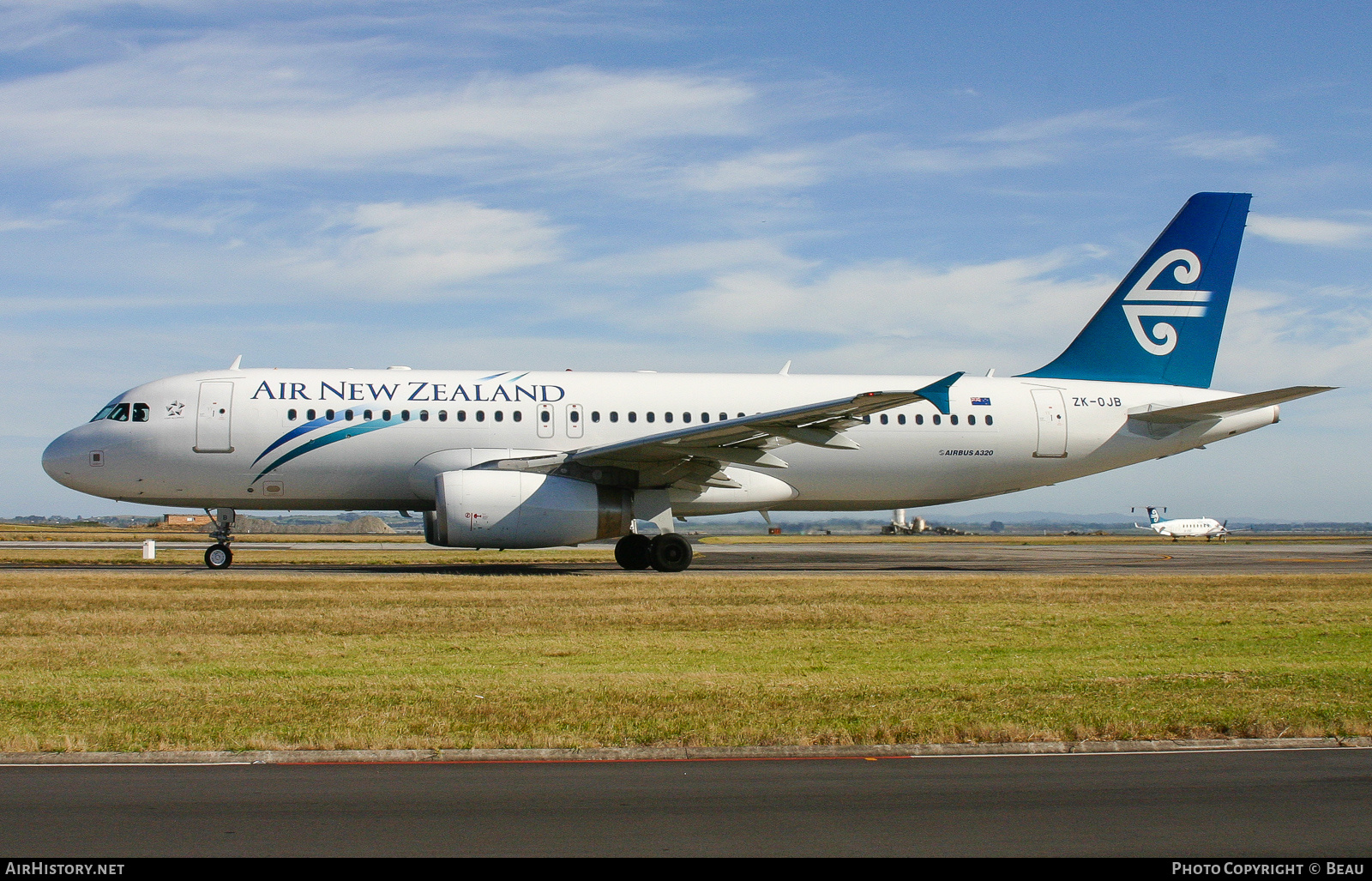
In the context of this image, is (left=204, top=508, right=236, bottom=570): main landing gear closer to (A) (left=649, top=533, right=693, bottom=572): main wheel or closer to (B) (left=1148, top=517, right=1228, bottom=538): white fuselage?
(A) (left=649, top=533, right=693, bottom=572): main wheel

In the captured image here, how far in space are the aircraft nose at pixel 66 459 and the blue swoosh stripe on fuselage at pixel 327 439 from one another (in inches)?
149

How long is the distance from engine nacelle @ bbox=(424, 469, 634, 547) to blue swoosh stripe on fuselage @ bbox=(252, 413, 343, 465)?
304cm

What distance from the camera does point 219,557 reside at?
82.3ft

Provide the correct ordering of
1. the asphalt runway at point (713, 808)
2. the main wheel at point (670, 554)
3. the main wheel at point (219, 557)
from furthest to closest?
the main wheel at point (670, 554) < the main wheel at point (219, 557) < the asphalt runway at point (713, 808)

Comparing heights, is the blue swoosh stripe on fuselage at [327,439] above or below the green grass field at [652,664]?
above

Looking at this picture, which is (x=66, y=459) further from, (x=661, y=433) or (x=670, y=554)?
(x=670, y=554)

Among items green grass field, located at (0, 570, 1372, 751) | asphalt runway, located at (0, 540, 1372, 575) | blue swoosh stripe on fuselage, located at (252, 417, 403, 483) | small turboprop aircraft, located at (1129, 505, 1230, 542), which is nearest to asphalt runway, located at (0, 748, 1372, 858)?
green grass field, located at (0, 570, 1372, 751)

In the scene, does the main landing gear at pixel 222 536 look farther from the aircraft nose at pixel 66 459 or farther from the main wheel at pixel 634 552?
the main wheel at pixel 634 552

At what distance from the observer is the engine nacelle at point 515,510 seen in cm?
2317

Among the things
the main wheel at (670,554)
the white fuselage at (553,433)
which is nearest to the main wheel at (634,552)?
the main wheel at (670,554)

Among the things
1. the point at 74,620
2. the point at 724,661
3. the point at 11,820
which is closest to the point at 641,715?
the point at 724,661
